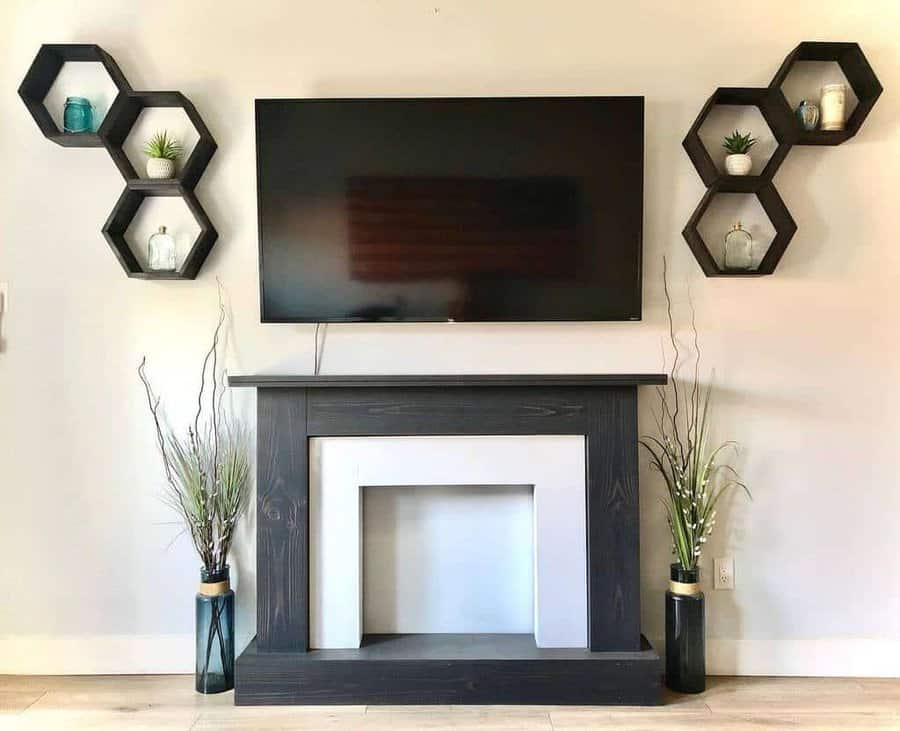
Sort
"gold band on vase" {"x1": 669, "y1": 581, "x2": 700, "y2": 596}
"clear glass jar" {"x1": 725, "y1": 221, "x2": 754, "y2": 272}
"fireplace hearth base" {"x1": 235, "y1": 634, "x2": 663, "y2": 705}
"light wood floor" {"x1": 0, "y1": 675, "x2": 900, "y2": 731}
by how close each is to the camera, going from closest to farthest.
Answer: "light wood floor" {"x1": 0, "y1": 675, "x2": 900, "y2": 731}, "fireplace hearth base" {"x1": 235, "y1": 634, "x2": 663, "y2": 705}, "gold band on vase" {"x1": 669, "y1": 581, "x2": 700, "y2": 596}, "clear glass jar" {"x1": 725, "y1": 221, "x2": 754, "y2": 272}

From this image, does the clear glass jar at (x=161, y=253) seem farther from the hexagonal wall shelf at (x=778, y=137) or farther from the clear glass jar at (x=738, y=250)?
the clear glass jar at (x=738, y=250)

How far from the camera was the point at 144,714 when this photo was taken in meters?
2.15

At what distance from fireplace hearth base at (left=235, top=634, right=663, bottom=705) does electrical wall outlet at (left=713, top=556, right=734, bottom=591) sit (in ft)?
1.29

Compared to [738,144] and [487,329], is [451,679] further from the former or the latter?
[738,144]

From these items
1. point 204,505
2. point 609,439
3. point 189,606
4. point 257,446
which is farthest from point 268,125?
point 189,606

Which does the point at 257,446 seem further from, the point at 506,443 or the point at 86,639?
the point at 86,639

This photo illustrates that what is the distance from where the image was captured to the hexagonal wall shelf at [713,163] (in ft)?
7.61

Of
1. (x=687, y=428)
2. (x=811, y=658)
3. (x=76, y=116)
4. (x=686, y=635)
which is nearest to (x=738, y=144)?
(x=687, y=428)

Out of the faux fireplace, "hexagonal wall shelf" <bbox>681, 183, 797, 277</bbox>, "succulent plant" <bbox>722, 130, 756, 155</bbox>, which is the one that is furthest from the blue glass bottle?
"succulent plant" <bbox>722, 130, 756, 155</bbox>

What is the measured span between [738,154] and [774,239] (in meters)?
0.31

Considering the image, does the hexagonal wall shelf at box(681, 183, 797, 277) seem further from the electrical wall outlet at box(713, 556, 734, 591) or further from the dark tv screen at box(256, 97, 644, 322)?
the electrical wall outlet at box(713, 556, 734, 591)

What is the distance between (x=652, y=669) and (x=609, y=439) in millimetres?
711

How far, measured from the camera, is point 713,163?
2.39 metres

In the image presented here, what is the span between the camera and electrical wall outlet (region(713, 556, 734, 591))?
7.96 feet
